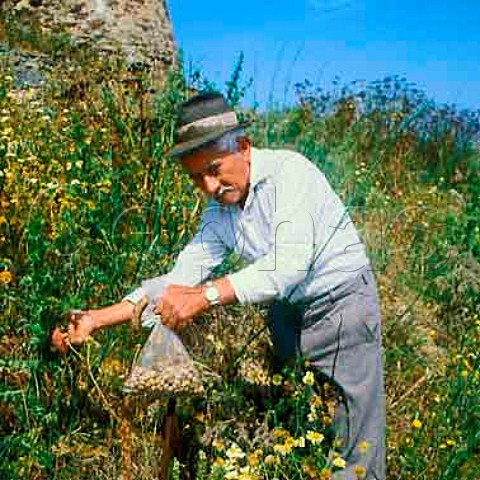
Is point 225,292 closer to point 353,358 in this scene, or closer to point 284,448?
point 284,448

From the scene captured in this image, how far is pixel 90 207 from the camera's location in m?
3.19

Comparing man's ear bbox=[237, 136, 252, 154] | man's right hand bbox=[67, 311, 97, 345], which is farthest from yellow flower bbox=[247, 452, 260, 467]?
man's ear bbox=[237, 136, 252, 154]

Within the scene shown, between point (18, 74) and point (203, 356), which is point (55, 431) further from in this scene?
point (18, 74)

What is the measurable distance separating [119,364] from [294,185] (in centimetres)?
98

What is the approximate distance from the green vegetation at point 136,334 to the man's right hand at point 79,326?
0.18ft

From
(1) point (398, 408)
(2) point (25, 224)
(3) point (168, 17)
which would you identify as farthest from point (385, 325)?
(3) point (168, 17)

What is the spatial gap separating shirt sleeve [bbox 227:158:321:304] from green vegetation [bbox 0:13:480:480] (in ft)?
1.16

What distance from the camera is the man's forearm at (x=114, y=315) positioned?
8.85 ft

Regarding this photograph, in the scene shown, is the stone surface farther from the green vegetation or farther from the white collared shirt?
the white collared shirt

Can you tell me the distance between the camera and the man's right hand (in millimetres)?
2713

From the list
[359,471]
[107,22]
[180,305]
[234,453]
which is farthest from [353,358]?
[107,22]

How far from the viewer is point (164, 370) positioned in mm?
2377

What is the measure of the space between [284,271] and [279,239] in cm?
11

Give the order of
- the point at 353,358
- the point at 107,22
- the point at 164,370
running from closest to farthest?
the point at 164,370 < the point at 353,358 < the point at 107,22
